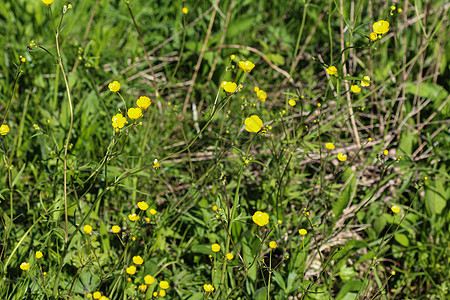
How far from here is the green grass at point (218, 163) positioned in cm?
171

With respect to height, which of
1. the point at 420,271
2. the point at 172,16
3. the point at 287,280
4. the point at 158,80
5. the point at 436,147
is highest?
the point at 172,16

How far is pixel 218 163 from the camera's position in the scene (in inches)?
71.6

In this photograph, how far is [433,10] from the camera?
3.10 m

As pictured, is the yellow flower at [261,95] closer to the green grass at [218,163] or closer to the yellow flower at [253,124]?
the green grass at [218,163]

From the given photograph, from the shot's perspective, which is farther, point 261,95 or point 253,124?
point 261,95

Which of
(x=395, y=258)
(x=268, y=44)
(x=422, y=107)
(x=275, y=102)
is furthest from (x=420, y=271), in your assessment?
(x=268, y=44)

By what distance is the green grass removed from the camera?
1.71 m

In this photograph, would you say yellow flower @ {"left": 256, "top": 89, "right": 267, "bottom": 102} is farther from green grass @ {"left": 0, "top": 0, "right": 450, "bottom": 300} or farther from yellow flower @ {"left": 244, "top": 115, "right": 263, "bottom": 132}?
yellow flower @ {"left": 244, "top": 115, "right": 263, "bottom": 132}

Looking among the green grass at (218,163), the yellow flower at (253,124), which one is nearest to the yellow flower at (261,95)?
the green grass at (218,163)

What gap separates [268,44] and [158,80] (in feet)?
2.97

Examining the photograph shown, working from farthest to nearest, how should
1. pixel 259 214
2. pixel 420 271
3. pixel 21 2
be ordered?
1. pixel 21 2
2. pixel 420 271
3. pixel 259 214

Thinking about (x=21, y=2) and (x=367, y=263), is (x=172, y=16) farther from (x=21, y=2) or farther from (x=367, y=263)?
(x=367, y=263)

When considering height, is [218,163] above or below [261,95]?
below

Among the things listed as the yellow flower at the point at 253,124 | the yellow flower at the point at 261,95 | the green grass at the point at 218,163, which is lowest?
the green grass at the point at 218,163
